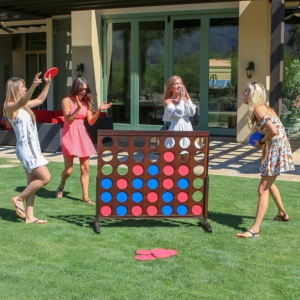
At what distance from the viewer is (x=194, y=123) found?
46.8 feet

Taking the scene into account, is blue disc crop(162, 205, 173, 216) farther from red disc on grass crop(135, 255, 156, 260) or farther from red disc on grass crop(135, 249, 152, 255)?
red disc on grass crop(135, 255, 156, 260)

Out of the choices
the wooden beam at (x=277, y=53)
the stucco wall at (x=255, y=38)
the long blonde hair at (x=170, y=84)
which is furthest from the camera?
the stucco wall at (x=255, y=38)

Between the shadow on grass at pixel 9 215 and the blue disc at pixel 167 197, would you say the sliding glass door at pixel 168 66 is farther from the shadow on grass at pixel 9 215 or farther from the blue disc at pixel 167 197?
the blue disc at pixel 167 197

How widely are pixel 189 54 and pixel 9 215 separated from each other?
9092mm

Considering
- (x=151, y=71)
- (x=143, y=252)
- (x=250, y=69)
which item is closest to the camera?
(x=143, y=252)

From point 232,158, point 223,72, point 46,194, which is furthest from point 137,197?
point 223,72

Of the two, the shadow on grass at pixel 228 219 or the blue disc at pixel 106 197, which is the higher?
the blue disc at pixel 106 197

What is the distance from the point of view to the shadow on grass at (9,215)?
19.4 ft

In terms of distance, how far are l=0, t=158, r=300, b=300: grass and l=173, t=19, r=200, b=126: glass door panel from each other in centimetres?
774

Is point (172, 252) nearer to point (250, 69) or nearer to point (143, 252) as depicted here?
point (143, 252)

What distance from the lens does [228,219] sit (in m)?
6.04

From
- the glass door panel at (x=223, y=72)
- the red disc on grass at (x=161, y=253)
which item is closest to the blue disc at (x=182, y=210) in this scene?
the red disc on grass at (x=161, y=253)

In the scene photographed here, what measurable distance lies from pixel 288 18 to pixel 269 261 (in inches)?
375

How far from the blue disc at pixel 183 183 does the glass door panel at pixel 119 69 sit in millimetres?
9519
